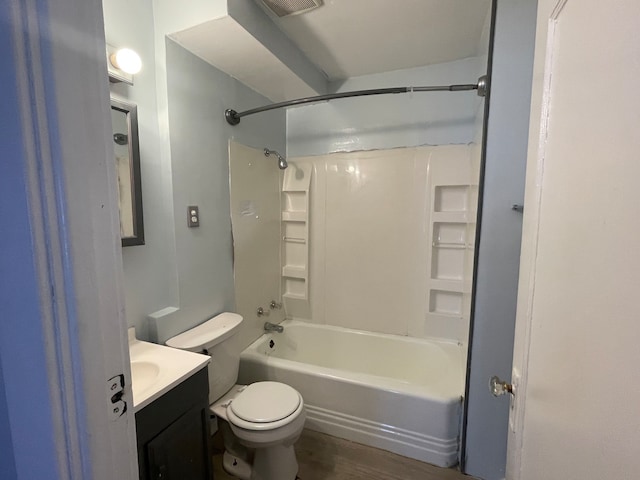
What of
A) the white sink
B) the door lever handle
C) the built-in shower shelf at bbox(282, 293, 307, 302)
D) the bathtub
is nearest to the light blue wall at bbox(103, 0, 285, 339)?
the white sink

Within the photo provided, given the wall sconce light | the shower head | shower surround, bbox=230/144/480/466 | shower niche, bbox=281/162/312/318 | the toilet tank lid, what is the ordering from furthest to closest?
shower niche, bbox=281/162/312/318, the shower head, shower surround, bbox=230/144/480/466, the toilet tank lid, the wall sconce light

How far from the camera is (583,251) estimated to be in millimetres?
461

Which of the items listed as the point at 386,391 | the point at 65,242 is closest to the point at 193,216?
the point at 65,242

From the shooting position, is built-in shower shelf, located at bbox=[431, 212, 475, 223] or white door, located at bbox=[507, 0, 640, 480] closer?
white door, located at bbox=[507, 0, 640, 480]

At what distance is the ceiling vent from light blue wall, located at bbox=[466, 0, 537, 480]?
0.89 m

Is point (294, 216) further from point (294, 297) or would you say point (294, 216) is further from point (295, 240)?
point (294, 297)

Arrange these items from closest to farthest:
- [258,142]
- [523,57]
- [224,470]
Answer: [523,57] → [224,470] → [258,142]

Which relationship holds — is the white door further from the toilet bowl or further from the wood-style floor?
the wood-style floor

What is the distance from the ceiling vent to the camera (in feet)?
4.85

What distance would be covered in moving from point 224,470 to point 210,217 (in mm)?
1447

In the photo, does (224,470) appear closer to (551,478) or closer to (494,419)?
(494,419)

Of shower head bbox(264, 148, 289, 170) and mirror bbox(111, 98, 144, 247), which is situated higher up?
shower head bbox(264, 148, 289, 170)

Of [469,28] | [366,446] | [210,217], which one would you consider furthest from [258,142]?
[366,446]

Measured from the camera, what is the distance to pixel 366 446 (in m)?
1.81
